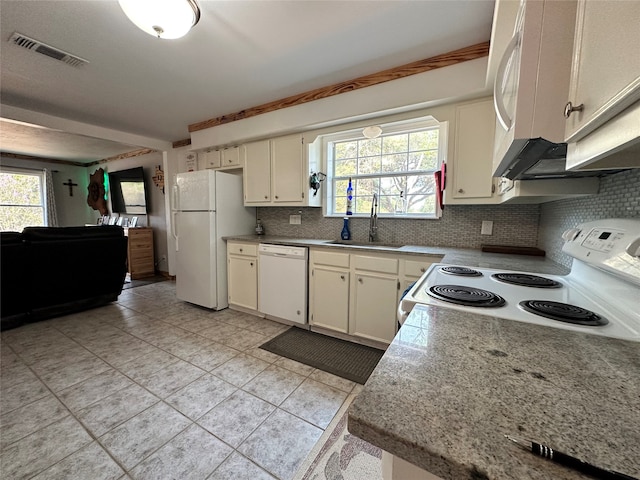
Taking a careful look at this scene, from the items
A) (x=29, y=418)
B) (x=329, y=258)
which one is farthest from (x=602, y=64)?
(x=29, y=418)

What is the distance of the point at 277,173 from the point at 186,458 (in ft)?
8.52

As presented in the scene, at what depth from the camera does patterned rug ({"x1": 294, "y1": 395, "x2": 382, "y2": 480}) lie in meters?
1.21

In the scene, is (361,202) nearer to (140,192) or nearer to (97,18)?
(97,18)

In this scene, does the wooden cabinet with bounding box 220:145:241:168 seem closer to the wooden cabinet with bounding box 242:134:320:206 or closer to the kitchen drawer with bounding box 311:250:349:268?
the wooden cabinet with bounding box 242:134:320:206

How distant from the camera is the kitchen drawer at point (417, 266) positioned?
200 centimetres

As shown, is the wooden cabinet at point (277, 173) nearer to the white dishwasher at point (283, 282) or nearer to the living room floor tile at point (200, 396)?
the white dishwasher at point (283, 282)

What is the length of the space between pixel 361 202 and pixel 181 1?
2.13 meters

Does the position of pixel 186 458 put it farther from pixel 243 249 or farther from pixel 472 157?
pixel 472 157

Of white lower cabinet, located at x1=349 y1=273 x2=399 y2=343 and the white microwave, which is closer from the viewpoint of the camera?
the white microwave

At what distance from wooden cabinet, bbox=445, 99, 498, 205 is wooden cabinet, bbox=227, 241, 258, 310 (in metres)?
2.13

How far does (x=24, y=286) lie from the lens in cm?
275

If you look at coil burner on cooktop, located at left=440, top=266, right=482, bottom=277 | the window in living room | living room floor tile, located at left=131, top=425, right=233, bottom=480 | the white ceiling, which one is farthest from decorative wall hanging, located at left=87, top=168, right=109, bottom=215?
coil burner on cooktop, located at left=440, top=266, right=482, bottom=277

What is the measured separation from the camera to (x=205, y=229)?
3148 mm

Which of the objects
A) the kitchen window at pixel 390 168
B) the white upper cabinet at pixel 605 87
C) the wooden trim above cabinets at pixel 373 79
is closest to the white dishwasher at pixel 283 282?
the kitchen window at pixel 390 168
